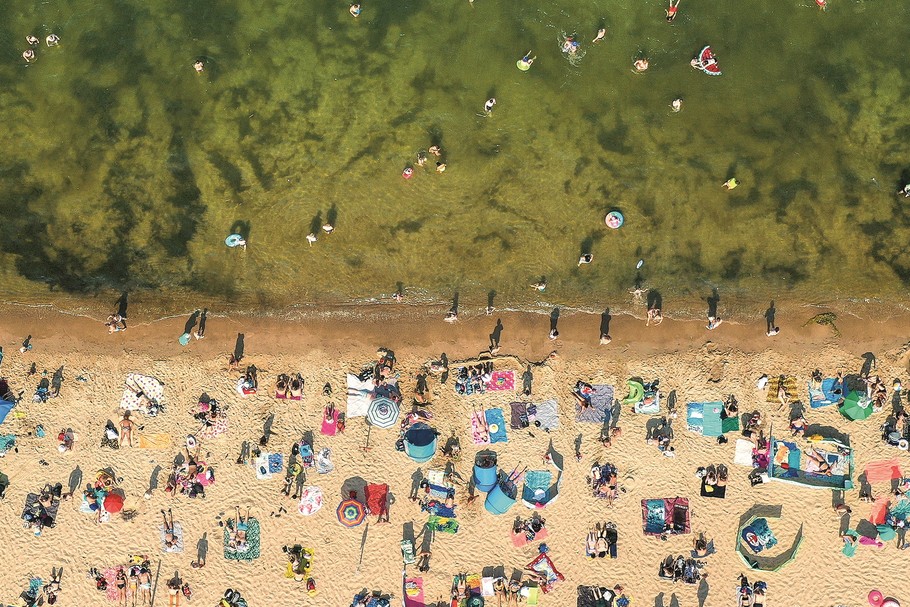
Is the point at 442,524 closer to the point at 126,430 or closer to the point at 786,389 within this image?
the point at 126,430

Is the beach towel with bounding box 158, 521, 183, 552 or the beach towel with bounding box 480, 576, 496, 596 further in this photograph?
the beach towel with bounding box 158, 521, 183, 552

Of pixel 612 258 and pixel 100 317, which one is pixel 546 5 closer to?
pixel 612 258

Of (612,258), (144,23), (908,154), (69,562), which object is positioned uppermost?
(144,23)

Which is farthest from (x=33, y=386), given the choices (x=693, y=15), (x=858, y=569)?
(x=858, y=569)

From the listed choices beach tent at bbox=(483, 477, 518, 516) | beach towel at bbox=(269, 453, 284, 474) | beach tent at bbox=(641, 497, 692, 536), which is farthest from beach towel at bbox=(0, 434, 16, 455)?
beach tent at bbox=(641, 497, 692, 536)

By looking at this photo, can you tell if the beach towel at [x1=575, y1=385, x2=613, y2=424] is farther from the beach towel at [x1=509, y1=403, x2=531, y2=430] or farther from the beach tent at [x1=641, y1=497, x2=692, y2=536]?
the beach tent at [x1=641, y1=497, x2=692, y2=536]

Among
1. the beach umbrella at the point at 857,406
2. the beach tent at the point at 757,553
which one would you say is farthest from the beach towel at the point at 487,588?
the beach umbrella at the point at 857,406

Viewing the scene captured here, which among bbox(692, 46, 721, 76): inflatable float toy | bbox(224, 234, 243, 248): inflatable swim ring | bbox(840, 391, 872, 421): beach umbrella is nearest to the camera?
bbox(840, 391, 872, 421): beach umbrella
